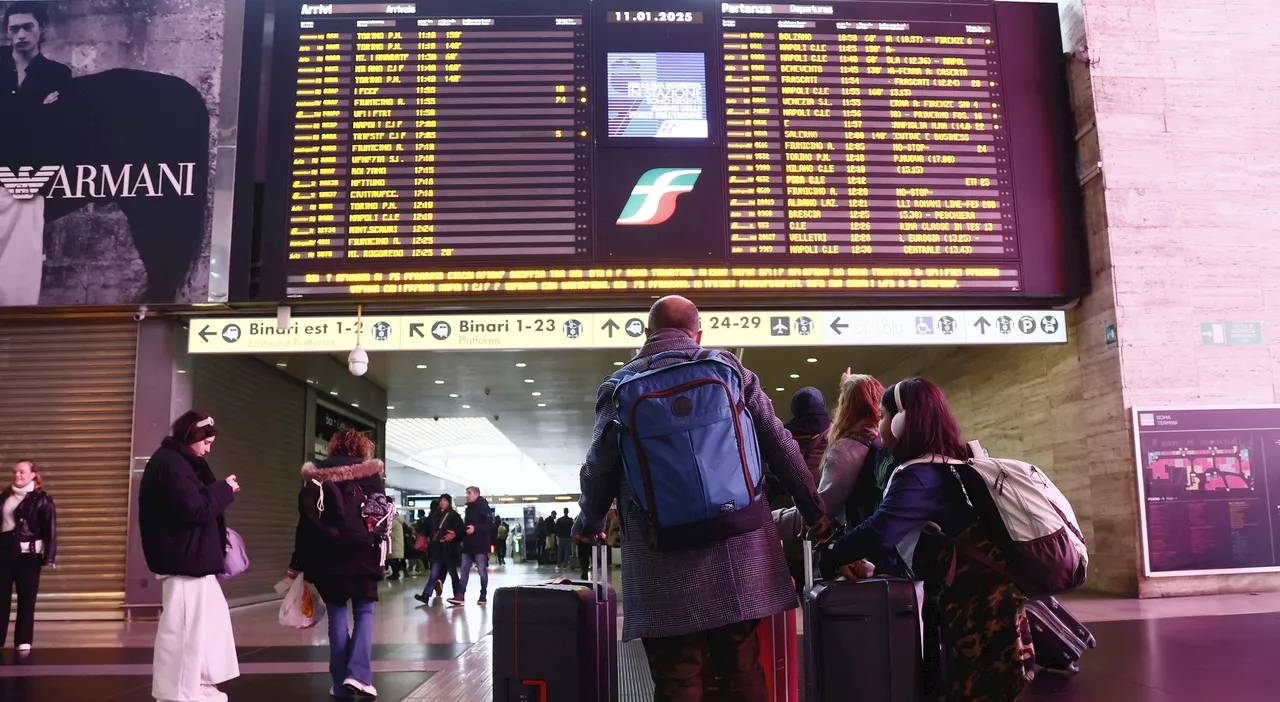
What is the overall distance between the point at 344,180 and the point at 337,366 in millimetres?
6821

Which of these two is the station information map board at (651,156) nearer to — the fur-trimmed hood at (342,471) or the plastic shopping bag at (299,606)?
the fur-trimmed hood at (342,471)

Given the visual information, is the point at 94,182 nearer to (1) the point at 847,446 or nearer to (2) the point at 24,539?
(2) the point at 24,539

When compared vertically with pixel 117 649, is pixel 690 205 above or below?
above

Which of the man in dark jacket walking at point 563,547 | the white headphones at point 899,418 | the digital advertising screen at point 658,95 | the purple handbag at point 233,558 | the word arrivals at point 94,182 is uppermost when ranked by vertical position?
the digital advertising screen at point 658,95

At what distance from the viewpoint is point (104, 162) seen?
9.45 meters

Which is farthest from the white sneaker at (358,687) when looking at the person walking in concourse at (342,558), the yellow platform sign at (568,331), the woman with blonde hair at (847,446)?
the yellow platform sign at (568,331)

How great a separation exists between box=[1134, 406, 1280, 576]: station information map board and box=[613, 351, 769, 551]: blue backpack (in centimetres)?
837

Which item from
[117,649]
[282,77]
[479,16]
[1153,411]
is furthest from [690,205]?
[117,649]

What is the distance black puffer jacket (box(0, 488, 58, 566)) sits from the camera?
25.9 feet

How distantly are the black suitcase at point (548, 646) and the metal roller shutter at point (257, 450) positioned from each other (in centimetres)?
879

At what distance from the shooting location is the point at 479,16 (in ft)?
30.3

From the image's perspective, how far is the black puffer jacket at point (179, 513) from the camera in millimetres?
4520

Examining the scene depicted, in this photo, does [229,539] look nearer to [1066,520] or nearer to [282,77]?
[1066,520]

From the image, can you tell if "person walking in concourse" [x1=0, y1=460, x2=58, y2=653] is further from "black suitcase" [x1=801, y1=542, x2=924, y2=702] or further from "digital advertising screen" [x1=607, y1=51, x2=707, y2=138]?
"black suitcase" [x1=801, y1=542, x2=924, y2=702]
